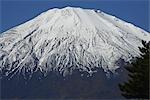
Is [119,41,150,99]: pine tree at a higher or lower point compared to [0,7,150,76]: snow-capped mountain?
lower

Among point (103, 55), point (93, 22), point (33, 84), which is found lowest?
point (33, 84)

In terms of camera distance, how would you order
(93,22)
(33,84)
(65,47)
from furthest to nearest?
(93,22) < (65,47) < (33,84)

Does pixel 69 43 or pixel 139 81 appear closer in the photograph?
pixel 139 81

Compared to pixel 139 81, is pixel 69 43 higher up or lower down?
higher up

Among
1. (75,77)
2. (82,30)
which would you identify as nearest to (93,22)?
(82,30)

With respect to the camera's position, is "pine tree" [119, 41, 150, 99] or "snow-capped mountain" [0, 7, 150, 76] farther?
"snow-capped mountain" [0, 7, 150, 76]

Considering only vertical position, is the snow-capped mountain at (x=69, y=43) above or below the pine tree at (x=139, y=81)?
above

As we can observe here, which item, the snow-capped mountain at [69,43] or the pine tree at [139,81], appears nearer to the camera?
the pine tree at [139,81]

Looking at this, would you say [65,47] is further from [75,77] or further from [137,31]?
[137,31]
